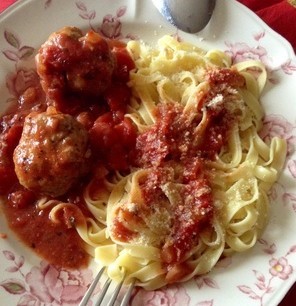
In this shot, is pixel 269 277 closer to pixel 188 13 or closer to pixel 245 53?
pixel 245 53

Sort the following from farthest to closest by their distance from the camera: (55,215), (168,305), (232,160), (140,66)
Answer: (140,66)
(232,160)
(55,215)
(168,305)

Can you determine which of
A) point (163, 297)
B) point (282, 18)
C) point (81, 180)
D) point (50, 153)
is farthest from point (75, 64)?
point (282, 18)

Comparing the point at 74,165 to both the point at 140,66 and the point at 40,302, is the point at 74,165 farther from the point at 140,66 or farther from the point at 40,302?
the point at 140,66

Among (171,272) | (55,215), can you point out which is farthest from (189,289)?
(55,215)

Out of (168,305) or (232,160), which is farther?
(232,160)

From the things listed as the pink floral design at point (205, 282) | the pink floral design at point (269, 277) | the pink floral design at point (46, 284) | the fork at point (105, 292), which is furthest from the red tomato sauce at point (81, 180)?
the pink floral design at point (269, 277)

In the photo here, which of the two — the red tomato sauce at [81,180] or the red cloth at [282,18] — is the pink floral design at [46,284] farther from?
the red cloth at [282,18]
